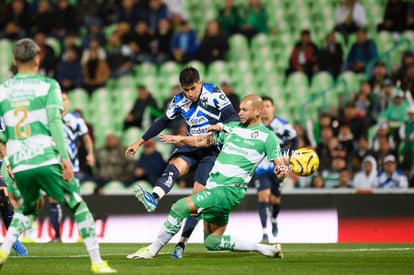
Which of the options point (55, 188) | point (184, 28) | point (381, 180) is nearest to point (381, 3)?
point (184, 28)

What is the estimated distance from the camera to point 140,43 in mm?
25312

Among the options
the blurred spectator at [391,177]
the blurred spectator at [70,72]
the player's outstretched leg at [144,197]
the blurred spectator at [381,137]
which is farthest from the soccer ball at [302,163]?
the blurred spectator at [70,72]

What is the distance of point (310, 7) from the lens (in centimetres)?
2550

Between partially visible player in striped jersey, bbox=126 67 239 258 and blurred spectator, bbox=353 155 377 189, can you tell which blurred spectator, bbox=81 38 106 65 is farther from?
partially visible player in striped jersey, bbox=126 67 239 258

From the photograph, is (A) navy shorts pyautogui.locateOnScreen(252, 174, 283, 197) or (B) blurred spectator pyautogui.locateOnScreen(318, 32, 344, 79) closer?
(A) navy shorts pyautogui.locateOnScreen(252, 174, 283, 197)

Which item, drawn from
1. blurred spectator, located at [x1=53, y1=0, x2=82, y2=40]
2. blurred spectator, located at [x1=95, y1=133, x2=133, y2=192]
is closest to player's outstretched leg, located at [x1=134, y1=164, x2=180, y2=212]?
blurred spectator, located at [x1=95, y1=133, x2=133, y2=192]

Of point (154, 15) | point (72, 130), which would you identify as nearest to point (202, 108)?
point (72, 130)

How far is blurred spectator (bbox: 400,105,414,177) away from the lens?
20000mm

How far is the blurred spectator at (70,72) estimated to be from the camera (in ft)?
80.4

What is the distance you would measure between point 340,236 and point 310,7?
8592mm

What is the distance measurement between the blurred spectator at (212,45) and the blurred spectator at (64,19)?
3.82 metres

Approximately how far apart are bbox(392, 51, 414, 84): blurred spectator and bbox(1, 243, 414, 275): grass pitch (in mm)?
7780

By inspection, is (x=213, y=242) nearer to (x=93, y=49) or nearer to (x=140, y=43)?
(x=93, y=49)

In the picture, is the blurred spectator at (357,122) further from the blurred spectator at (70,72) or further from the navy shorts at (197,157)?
the navy shorts at (197,157)
